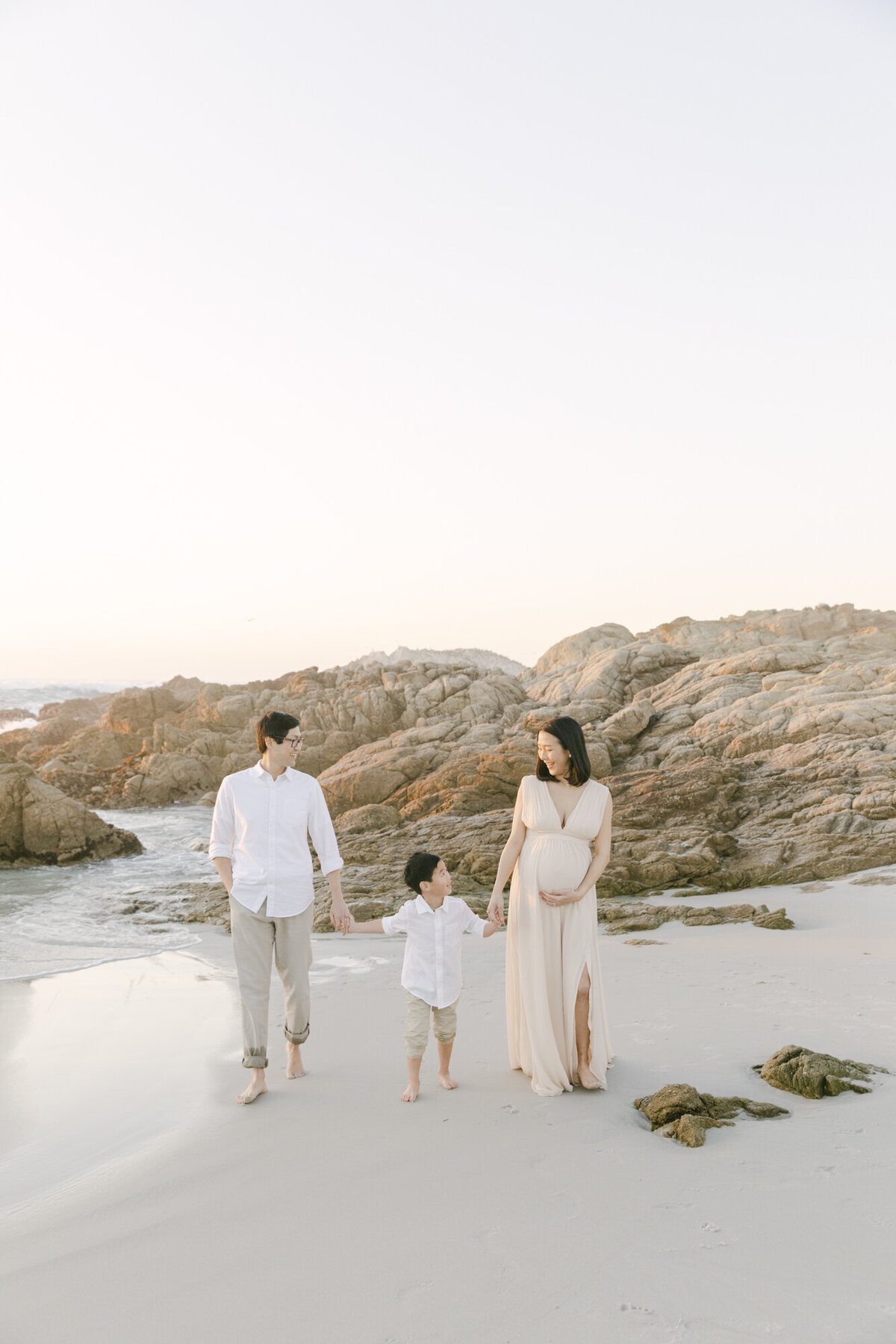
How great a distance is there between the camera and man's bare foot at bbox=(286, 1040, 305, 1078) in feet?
15.4

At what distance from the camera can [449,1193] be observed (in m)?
3.23

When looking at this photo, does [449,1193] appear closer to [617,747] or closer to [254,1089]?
[254,1089]

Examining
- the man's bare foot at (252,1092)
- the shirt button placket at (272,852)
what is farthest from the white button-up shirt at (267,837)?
the man's bare foot at (252,1092)

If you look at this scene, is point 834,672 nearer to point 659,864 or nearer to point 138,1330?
point 659,864

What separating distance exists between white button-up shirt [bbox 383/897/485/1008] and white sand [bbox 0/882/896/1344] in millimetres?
510

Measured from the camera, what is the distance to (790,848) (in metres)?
11.6

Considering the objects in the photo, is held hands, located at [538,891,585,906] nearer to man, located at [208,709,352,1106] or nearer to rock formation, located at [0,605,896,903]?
man, located at [208,709,352,1106]

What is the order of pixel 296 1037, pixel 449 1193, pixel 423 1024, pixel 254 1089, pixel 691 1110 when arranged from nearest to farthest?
1. pixel 449 1193
2. pixel 691 1110
3. pixel 423 1024
4. pixel 254 1089
5. pixel 296 1037

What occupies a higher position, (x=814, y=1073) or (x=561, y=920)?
(x=561, y=920)

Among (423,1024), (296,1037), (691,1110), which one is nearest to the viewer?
(691,1110)

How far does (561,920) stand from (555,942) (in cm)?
12

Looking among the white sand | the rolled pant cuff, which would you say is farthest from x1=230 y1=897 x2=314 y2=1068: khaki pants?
the white sand

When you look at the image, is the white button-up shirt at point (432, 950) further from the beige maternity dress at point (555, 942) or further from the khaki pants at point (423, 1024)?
the beige maternity dress at point (555, 942)

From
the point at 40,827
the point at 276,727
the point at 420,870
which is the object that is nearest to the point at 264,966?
the point at 420,870
